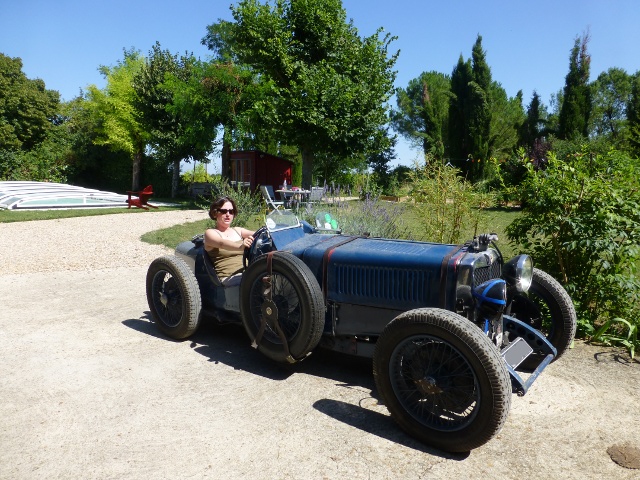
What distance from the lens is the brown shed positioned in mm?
23531

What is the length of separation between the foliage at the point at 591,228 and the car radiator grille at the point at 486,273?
1.33 meters

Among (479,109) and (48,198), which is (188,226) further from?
(479,109)

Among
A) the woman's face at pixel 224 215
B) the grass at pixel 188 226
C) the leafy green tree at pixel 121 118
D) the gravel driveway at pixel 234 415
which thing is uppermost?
the leafy green tree at pixel 121 118

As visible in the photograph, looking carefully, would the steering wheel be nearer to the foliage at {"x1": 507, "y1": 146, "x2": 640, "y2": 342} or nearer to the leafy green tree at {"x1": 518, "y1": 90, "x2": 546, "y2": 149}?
the foliage at {"x1": 507, "y1": 146, "x2": 640, "y2": 342}

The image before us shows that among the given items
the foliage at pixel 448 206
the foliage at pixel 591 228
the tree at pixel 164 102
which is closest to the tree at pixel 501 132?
the tree at pixel 164 102

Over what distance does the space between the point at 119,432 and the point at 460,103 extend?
2952 centimetres

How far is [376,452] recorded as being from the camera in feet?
9.00

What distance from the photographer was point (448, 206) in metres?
6.83

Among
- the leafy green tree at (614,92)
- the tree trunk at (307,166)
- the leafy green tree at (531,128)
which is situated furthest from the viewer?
the leafy green tree at (614,92)

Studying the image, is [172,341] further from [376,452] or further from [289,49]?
[289,49]

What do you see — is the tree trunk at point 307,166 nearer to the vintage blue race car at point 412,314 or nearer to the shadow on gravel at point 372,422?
the vintage blue race car at point 412,314

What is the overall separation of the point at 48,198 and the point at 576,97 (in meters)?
25.5

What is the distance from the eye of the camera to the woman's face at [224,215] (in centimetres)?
452

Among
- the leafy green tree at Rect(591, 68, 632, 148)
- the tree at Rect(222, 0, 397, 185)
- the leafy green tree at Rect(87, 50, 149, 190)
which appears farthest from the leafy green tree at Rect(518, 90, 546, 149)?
the leafy green tree at Rect(87, 50, 149, 190)
